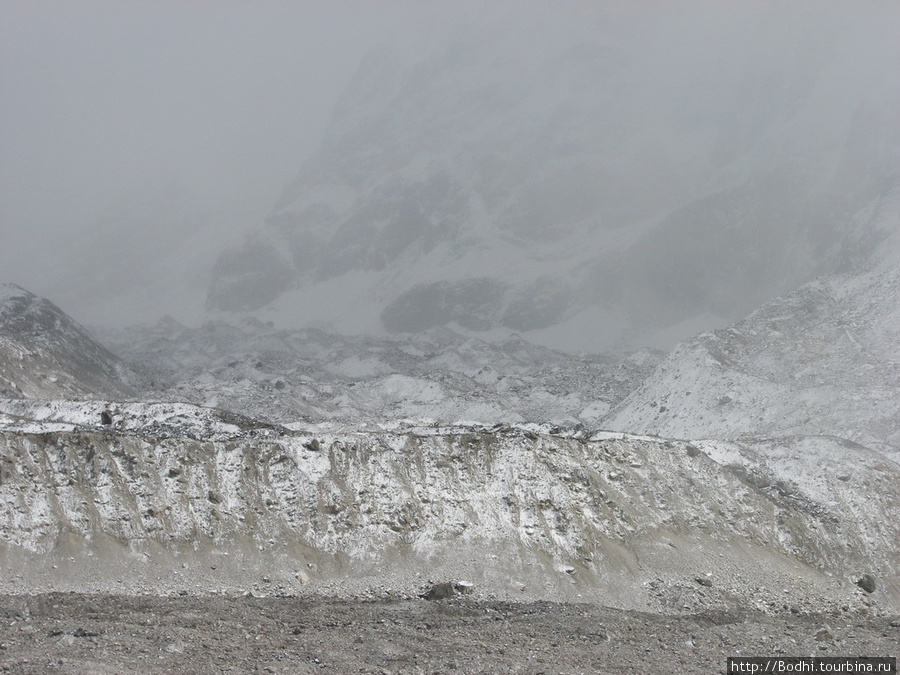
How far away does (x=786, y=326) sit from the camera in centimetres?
11512

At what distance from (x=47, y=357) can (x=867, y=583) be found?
92304 mm

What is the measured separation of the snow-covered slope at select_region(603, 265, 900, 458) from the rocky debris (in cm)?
2740

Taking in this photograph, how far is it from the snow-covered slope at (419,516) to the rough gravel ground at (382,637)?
8.93 ft

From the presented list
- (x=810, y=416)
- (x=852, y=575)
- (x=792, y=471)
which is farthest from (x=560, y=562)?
(x=810, y=416)

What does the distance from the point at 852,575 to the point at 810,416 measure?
42.9m

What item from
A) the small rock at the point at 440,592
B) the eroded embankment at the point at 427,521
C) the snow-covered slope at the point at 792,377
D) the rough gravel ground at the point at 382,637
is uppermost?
the snow-covered slope at the point at 792,377

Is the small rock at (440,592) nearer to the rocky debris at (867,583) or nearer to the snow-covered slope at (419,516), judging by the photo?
the snow-covered slope at (419,516)

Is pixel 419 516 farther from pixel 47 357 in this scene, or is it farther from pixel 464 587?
pixel 47 357

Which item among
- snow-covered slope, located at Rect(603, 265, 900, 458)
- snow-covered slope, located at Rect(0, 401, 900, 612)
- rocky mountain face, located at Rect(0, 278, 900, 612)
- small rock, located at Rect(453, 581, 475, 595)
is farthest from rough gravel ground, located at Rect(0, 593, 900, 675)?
snow-covered slope, located at Rect(603, 265, 900, 458)

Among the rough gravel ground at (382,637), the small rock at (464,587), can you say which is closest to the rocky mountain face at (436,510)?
the small rock at (464,587)

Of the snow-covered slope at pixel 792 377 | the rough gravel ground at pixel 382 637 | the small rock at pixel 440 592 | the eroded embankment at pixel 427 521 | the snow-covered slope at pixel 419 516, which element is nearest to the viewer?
the rough gravel ground at pixel 382 637

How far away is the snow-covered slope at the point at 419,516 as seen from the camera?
34094 millimetres

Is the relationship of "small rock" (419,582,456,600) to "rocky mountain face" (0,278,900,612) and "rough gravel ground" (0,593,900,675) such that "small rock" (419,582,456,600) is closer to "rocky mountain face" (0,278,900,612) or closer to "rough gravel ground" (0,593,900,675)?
"rough gravel ground" (0,593,900,675)

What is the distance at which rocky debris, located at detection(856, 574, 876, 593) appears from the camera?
39906 millimetres
